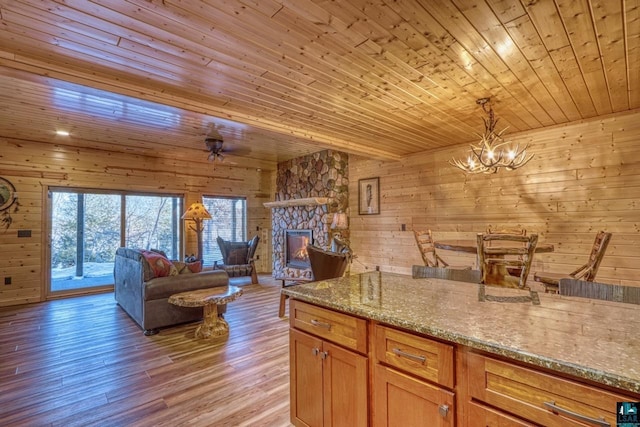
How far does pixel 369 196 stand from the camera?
20.9 feet

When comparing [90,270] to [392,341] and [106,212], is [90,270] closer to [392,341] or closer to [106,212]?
[106,212]

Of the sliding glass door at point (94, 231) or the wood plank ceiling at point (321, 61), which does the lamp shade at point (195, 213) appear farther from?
the wood plank ceiling at point (321, 61)

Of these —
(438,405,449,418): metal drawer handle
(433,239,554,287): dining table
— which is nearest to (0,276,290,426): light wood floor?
(438,405,449,418): metal drawer handle

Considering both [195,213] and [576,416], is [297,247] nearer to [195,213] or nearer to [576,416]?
[195,213]

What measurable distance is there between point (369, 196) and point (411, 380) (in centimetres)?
521

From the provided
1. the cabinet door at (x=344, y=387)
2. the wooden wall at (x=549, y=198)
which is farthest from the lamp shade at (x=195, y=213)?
the cabinet door at (x=344, y=387)

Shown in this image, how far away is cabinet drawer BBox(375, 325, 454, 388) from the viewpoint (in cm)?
119

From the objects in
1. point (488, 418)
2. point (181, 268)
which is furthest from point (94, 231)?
point (488, 418)

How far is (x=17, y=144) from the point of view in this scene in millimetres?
5180

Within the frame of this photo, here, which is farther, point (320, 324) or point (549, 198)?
point (549, 198)

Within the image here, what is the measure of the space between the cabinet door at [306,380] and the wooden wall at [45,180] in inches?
229

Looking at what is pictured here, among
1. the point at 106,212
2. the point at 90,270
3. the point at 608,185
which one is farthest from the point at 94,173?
the point at 608,185

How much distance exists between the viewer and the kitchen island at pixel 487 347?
917 mm

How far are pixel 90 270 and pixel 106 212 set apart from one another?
3.77 ft
